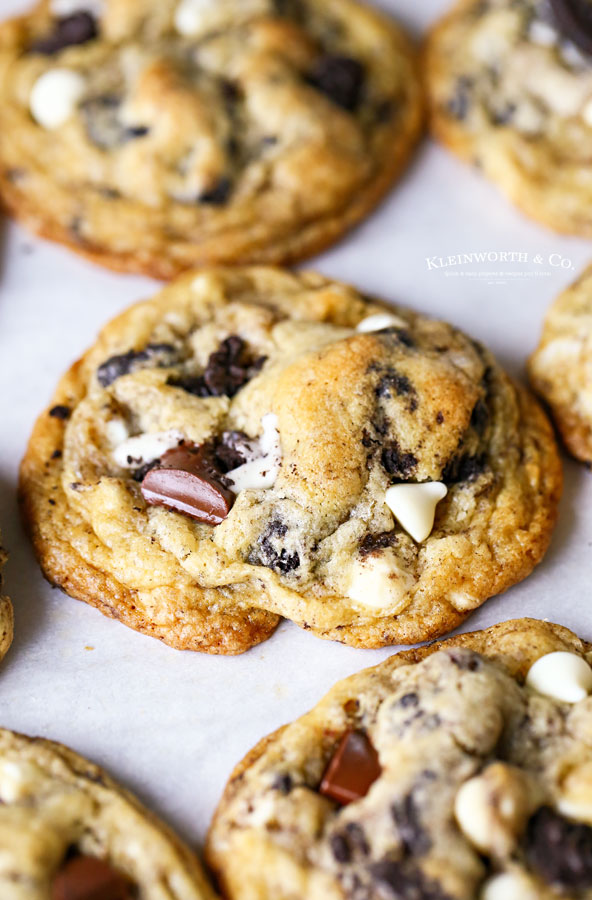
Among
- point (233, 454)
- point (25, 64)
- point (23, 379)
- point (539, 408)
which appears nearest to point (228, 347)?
point (233, 454)

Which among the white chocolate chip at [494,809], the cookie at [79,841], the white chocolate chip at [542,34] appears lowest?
the cookie at [79,841]

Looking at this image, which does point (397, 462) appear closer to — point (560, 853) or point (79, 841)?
point (560, 853)

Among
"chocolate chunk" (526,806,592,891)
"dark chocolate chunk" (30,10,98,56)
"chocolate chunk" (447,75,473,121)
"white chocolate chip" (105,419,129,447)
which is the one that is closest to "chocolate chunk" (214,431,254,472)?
"white chocolate chip" (105,419,129,447)

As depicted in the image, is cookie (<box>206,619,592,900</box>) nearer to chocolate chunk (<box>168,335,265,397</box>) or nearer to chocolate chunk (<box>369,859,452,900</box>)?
chocolate chunk (<box>369,859,452,900</box>)

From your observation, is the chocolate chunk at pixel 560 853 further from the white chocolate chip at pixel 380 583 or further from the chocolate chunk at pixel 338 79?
the chocolate chunk at pixel 338 79

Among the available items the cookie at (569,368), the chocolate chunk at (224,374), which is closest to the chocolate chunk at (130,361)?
the chocolate chunk at (224,374)

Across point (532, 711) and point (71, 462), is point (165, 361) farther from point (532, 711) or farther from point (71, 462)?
point (532, 711)

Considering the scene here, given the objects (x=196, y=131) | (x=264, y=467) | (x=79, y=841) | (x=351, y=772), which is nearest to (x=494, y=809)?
(x=351, y=772)
